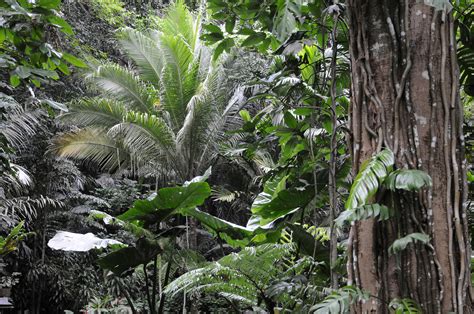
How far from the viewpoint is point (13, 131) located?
8.10m

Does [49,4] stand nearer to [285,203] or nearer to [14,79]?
[14,79]

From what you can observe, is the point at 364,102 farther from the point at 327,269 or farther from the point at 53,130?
the point at 53,130

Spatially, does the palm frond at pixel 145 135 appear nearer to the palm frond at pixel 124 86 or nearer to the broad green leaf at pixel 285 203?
the palm frond at pixel 124 86

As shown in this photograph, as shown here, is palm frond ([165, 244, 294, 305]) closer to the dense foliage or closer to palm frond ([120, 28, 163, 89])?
the dense foliage

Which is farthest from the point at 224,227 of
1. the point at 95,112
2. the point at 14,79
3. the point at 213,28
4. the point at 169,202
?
the point at 95,112

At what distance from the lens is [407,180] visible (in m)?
1.39

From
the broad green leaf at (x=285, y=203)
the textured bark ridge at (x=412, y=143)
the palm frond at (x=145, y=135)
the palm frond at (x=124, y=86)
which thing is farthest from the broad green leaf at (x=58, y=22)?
the palm frond at (x=124, y=86)

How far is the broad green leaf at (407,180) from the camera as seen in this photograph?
137 cm

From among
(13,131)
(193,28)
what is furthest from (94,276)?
(193,28)

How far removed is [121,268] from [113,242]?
0.73ft

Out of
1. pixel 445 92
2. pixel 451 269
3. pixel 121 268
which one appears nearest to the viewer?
pixel 451 269

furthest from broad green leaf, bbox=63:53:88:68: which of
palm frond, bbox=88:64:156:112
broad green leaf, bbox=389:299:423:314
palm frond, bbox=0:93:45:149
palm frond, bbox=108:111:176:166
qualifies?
palm frond, bbox=88:64:156:112

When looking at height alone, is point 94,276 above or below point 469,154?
below

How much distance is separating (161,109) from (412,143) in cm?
777
